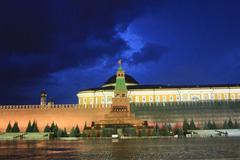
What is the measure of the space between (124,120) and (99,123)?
2.91 metres

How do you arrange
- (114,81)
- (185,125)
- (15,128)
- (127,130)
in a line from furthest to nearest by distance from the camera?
(114,81) → (15,128) → (185,125) → (127,130)

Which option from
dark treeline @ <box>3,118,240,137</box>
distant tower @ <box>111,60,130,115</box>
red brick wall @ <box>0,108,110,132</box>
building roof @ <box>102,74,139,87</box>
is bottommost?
dark treeline @ <box>3,118,240,137</box>

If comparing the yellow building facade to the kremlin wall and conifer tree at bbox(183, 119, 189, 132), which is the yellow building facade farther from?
conifer tree at bbox(183, 119, 189, 132)

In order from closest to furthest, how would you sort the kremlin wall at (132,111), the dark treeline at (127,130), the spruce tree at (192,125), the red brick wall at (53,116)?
the dark treeline at (127,130) → the spruce tree at (192,125) → the red brick wall at (53,116) → the kremlin wall at (132,111)

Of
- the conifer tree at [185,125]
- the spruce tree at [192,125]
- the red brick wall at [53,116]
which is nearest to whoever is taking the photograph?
the conifer tree at [185,125]

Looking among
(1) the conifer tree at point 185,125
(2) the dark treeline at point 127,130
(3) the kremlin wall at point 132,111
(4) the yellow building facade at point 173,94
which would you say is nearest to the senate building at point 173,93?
(4) the yellow building facade at point 173,94

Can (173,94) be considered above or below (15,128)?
above

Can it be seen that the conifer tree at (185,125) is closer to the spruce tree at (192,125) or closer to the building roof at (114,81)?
the spruce tree at (192,125)

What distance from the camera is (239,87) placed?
56.3 m

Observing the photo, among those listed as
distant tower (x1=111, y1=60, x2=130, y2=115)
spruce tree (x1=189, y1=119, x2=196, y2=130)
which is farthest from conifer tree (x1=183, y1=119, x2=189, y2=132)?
distant tower (x1=111, y1=60, x2=130, y2=115)

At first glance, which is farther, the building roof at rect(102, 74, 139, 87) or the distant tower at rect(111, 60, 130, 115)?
the building roof at rect(102, 74, 139, 87)

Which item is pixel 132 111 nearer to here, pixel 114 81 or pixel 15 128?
pixel 15 128

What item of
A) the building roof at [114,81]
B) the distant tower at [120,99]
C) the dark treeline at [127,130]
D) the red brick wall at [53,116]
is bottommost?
the dark treeline at [127,130]

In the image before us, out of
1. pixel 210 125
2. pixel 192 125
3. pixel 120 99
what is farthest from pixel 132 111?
pixel 210 125
